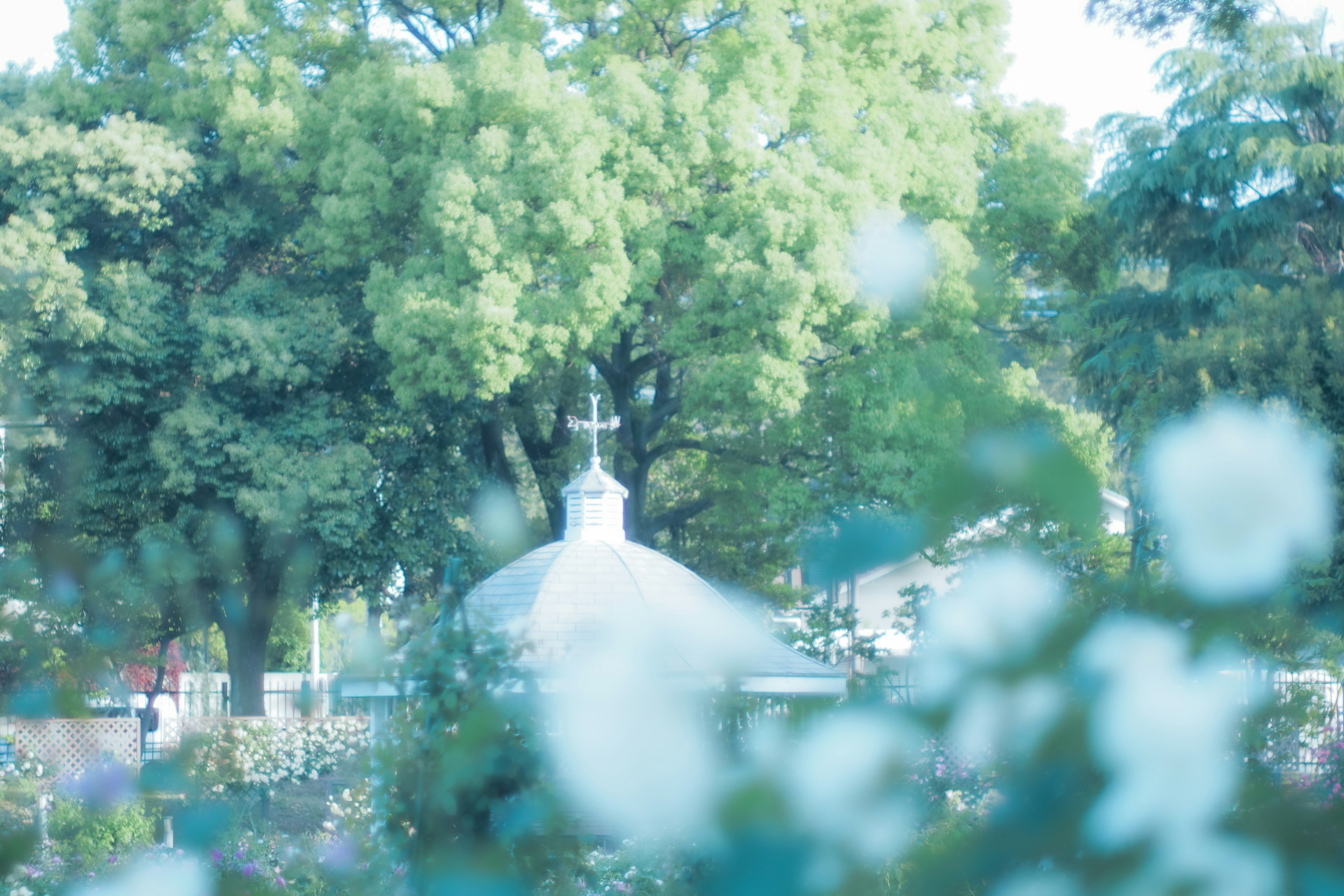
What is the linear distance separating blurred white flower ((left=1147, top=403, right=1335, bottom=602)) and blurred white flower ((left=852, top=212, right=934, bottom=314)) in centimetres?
1104

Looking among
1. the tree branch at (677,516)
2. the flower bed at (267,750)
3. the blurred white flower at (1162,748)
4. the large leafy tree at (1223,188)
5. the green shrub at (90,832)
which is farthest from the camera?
the tree branch at (677,516)

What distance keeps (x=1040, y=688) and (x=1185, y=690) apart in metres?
0.09

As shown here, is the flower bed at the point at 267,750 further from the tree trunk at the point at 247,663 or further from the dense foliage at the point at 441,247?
the tree trunk at the point at 247,663

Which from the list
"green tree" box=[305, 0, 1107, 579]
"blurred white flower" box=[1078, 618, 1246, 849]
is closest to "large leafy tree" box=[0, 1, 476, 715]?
"green tree" box=[305, 0, 1107, 579]

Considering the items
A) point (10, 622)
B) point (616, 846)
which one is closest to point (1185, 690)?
point (616, 846)

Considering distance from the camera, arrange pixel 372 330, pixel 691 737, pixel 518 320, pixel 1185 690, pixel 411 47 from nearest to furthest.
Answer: pixel 1185 690
pixel 691 737
pixel 518 320
pixel 372 330
pixel 411 47

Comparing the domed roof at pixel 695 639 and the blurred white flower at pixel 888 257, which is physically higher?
the blurred white flower at pixel 888 257

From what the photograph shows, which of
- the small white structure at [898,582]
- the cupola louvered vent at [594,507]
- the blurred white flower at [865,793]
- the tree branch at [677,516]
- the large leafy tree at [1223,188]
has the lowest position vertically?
the blurred white flower at [865,793]

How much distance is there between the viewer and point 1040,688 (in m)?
0.77

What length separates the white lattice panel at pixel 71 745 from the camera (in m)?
2.92

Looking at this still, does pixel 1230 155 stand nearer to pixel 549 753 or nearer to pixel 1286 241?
pixel 1286 241

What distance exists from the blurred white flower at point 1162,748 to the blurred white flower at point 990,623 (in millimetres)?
55

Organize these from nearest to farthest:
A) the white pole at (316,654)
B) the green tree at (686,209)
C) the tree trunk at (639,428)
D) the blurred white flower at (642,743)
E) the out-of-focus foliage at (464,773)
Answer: the blurred white flower at (642,743)
the out-of-focus foliage at (464,773)
the white pole at (316,654)
the green tree at (686,209)
the tree trunk at (639,428)

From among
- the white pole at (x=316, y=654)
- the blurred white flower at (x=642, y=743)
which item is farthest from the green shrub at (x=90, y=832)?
the white pole at (x=316, y=654)
